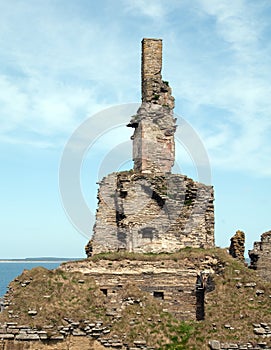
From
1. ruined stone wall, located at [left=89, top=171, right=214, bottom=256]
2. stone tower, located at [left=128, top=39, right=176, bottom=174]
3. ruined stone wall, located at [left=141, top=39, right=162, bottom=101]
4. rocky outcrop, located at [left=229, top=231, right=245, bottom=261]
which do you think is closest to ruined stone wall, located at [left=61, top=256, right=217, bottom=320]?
ruined stone wall, located at [left=89, top=171, right=214, bottom=256]

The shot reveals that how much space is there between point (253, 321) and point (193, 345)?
268cm

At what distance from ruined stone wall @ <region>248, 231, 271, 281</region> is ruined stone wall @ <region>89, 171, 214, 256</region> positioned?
2452 mm

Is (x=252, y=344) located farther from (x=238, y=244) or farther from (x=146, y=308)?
(x=238, y=244)

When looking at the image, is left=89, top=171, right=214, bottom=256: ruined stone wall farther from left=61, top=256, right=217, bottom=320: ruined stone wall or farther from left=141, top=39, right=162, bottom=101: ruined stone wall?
left=141, top=39, right=162, bottom=101: ruined stone wall

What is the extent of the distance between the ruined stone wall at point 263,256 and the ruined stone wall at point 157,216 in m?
2.45

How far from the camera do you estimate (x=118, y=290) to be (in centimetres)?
2509

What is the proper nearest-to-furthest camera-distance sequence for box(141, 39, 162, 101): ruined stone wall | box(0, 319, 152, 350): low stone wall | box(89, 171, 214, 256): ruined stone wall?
box(0, 319, 152, 350): low stone wall → box(89, 171, 214, 256): ruined stone wall → box(141, 39, 162, 101): ruined stone wall

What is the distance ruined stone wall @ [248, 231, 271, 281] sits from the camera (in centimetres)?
2925

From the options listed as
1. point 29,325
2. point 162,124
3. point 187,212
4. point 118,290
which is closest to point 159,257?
point 118,290

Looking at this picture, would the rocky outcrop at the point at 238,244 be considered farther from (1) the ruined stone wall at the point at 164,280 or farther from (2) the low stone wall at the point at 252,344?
(2) the low stone wall at the point at 252,344

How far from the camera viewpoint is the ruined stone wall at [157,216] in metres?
29.7

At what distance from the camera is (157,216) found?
98.5ft

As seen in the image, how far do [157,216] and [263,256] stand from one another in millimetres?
6232

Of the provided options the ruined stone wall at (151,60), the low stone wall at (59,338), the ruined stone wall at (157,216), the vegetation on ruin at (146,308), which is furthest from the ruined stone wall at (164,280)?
the ruined stone wall at (151,60)
